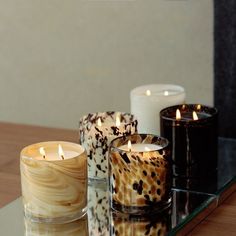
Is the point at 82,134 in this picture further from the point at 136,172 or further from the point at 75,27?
the point at 75,27

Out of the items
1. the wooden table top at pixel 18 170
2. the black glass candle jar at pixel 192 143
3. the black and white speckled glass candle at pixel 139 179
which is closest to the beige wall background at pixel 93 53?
the wooden table top at pixel 18 170

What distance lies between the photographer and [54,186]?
749 millimetres

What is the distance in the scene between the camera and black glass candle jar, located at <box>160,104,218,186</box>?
34.0 inches

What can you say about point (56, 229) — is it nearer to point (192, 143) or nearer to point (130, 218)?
point (130, 218)

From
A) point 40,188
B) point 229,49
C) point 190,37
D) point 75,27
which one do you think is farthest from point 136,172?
point 75,27

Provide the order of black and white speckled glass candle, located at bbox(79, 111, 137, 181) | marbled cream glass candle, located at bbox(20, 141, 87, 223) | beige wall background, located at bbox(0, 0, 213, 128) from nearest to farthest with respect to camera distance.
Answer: marbled cream glass candle, located at bbox(20, 141, 87, 223)
black and white speckled glass candle, located at bbox(79, 111, 137, 181)
beige wall background, located at bbox(0, 0, 213, 128)

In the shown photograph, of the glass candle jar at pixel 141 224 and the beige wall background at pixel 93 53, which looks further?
the beige wall background at pixel 93 53

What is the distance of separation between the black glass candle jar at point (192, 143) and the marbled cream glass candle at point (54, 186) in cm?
14

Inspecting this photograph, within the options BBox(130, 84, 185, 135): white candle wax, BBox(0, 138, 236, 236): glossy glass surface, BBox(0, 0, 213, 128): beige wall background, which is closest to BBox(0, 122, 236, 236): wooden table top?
BBox(0, 138, 236, 236): glossy glass surface

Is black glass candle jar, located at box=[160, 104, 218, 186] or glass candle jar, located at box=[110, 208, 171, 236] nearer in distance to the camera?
glass candle jar, located at box=[110, 208, 171, 236]

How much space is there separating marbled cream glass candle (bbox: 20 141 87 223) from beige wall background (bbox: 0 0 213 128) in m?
0.54

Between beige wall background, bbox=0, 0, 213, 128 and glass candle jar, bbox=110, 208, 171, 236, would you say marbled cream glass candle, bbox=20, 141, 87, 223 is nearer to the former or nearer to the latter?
glass candle jar, bbox=110, 208, 171, 236

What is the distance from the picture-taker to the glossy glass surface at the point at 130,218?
0.76 m

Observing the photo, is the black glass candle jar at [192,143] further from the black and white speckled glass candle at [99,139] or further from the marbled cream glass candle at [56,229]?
the marbled cream glass candle at [56,229]
